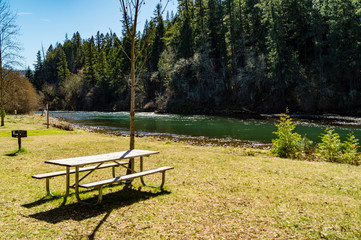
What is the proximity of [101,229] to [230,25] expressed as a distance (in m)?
69.8

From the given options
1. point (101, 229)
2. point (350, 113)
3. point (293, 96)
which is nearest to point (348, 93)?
point (350, 113)

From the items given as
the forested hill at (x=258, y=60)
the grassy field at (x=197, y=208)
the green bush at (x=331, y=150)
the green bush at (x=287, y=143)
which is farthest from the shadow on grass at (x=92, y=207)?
the forested hill at (x=258, y=60)

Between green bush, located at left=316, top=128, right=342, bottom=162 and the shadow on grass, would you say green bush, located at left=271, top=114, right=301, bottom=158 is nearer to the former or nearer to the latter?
green bush, located at left=316, top=128, right=342, bottom=162

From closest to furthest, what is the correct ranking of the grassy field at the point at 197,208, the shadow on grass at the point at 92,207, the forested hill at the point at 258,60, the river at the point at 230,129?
the grassy field at the point at 197,208, the shadow on grass at the point at 92,207, the river at the point at 230,129, the forested hill at the point at 258,60

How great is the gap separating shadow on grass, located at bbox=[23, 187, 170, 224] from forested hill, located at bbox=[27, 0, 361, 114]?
1402 inches

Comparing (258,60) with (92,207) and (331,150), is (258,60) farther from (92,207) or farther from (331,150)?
(92,207)

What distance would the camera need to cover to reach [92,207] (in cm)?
574

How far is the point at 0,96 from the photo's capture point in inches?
1175

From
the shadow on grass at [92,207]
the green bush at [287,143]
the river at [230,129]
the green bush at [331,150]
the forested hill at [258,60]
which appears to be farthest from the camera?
the forested hill at [258,60]

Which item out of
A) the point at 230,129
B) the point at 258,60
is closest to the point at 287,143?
the point at 230,129

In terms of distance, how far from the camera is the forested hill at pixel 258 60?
52250 millimetres

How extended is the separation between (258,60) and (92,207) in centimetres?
6073

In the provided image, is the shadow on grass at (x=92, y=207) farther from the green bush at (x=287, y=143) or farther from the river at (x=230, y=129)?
the river at (x=230, y=129)

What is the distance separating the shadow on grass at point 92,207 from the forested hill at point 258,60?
35.6 m
